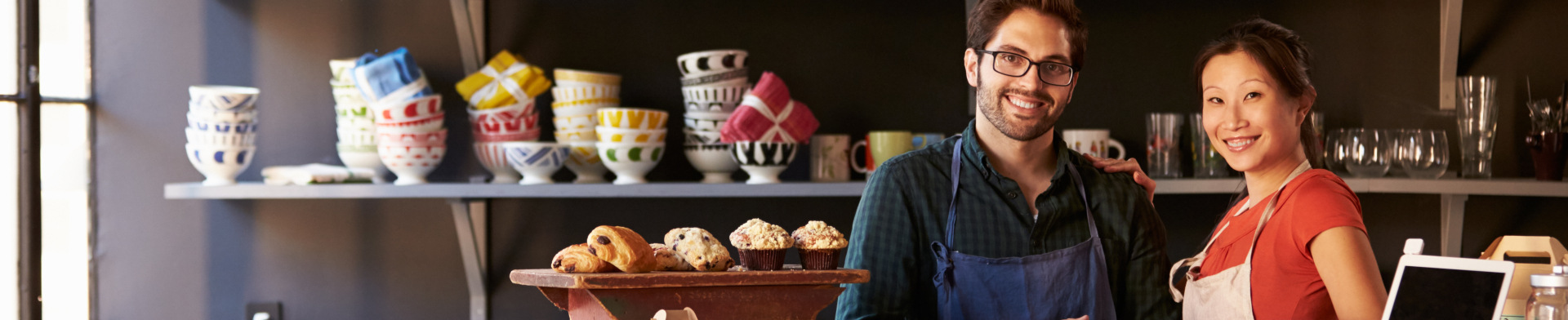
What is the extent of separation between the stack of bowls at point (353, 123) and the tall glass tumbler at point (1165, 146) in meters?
1.48

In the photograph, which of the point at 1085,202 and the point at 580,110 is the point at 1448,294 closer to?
the point at 1085,202

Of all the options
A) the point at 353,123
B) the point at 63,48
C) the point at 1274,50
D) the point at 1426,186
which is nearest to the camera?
the point at 1274,50

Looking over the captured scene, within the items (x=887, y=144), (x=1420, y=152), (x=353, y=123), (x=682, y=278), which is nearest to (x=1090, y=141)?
(x=887, y=144)

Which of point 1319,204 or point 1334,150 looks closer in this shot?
point 1319,204

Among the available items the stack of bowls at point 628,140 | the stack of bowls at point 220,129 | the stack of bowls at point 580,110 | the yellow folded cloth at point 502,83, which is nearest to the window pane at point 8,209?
the stack of bowls at point 220,129

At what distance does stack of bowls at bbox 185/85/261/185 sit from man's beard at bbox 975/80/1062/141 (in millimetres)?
1475

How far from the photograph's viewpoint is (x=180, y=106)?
224cm

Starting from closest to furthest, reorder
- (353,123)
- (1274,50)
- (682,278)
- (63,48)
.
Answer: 1. (682,278)
2. (1274,50)
3. (353,123)
4. (63,48)

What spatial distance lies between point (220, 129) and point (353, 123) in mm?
239

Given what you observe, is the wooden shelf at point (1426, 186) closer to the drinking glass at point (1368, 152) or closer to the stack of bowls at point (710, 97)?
the drinking glass at point (1368, 152)

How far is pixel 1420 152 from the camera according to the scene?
184cm

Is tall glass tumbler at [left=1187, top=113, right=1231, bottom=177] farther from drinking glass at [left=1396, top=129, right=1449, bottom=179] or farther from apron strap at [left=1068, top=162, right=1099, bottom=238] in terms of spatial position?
apron strap at [left=1068, top=162, right=1099, bottom=238]

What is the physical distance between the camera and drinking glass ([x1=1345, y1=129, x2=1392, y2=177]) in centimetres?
184

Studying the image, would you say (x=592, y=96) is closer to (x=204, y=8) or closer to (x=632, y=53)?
(x=632, y=53)
